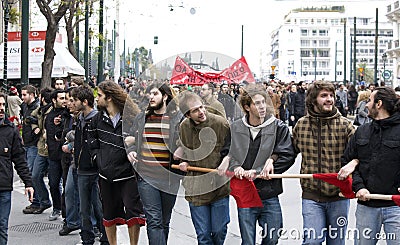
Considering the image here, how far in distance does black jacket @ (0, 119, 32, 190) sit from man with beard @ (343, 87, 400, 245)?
315cm

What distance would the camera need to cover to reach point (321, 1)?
16425cm

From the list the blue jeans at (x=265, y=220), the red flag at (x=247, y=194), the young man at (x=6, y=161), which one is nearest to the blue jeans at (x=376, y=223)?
the blue jeans at (x=265, y=220)

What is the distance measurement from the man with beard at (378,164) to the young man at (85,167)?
310 cm

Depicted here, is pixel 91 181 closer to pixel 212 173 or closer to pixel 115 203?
pixel 115 203

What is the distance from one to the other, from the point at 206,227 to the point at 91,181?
6.11ft

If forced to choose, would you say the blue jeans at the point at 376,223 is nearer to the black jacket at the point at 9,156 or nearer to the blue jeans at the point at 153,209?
the blue jeans at the point at 153,209

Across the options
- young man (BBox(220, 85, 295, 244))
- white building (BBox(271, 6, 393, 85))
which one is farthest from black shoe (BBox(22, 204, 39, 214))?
white building (BBox(271, 6, 393, 85))

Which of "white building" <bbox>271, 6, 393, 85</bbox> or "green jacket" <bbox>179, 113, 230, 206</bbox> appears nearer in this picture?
"green jacket" <bbox>179, 113, 230, 206</bbox>

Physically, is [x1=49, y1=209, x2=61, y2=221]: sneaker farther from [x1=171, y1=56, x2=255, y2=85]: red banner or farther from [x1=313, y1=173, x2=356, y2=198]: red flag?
[x1=313, y1=173, x2=356, y2=198]: red flag

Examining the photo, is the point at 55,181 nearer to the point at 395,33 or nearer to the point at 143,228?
the point at 143,228

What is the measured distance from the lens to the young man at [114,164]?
692 cm

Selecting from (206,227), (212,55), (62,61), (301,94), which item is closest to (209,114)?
(212,55)

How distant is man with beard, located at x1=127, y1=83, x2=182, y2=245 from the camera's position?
22.1ft

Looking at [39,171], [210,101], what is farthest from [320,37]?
[210,101]
